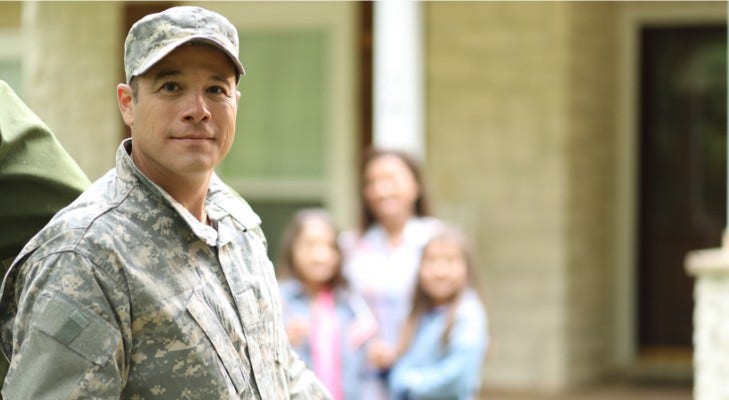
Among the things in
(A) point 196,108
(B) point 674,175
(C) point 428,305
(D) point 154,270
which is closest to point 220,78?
(A) point 196,108

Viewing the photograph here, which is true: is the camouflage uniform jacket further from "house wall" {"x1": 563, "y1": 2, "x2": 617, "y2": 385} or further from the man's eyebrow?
"house wall" {"x1": 563, "y1": 2, "x2": 617, "y2": 385}

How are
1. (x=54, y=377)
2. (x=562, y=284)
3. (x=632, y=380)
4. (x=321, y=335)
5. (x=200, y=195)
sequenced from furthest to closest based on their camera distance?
(x=632, y=380), (x=562, y=284), (x=321, y=335), (x=200, y=195), (x=54, y=377)

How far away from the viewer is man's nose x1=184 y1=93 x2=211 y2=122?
2.38m

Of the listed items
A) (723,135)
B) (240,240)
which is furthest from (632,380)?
(240,240)

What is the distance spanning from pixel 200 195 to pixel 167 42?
30 cm

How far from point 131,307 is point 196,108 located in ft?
1.16

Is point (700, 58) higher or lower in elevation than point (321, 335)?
higher

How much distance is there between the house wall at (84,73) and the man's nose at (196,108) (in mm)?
7793

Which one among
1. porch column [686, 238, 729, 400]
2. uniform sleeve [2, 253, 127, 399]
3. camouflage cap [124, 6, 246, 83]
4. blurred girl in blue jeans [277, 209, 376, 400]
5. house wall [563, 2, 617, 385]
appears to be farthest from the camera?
house wall [563, 2, 617, 385]

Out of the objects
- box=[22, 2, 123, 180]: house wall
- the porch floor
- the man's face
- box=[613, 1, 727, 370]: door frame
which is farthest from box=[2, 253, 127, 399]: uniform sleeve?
box=[613, 1, 727, 370]: door frame

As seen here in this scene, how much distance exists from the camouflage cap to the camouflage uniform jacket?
0.59ft

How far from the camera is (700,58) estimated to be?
33.1 feet

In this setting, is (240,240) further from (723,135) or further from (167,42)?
(723,135)

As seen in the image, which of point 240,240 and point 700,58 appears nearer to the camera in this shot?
point 240,240
